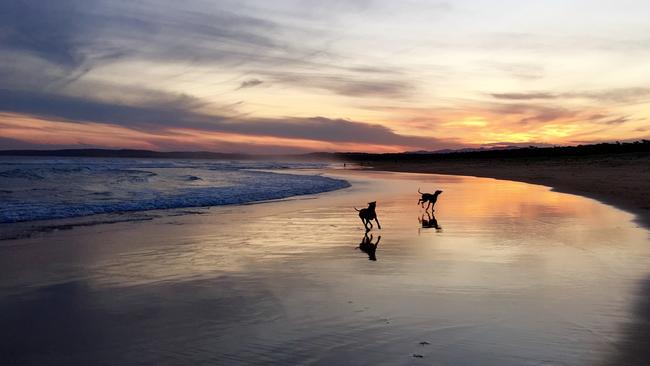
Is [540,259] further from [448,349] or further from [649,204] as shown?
[649,204]

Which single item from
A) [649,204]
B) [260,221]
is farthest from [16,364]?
[649,204]

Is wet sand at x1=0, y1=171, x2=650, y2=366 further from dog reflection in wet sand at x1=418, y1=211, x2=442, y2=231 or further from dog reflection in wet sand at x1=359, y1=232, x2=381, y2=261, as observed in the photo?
dog reflection in wet sand at x1=418, y1=211, x2=442, y2=231

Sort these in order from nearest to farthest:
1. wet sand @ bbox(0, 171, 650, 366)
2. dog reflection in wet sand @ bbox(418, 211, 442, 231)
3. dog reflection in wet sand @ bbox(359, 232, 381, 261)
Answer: wet sand @ bbox(0, 171, 650, 366) → dog reflection in wet sand @ bbox(359, 232, 381, 261) → dog reflection in wet sand @ bbox(418, 211, 442, 231)

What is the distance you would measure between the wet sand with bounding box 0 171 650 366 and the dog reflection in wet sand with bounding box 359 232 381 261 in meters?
0.12

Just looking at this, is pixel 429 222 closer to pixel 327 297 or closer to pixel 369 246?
pixel 369 246

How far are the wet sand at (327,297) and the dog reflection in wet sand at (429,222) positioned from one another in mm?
600

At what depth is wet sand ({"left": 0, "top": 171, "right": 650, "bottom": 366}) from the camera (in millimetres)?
4527

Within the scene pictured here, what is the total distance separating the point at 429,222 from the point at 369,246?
4.04 metres

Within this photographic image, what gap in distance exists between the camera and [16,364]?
429 centimetres

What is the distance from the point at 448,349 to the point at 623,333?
1.81 metres

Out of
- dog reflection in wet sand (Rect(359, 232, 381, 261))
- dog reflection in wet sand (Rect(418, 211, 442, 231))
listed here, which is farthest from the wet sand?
dog reflection in wet sand (Rect(418, 211, 442, 231))

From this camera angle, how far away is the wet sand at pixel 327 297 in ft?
14.9

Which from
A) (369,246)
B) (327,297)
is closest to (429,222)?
(369,246)

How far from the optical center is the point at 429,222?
13.4 m
